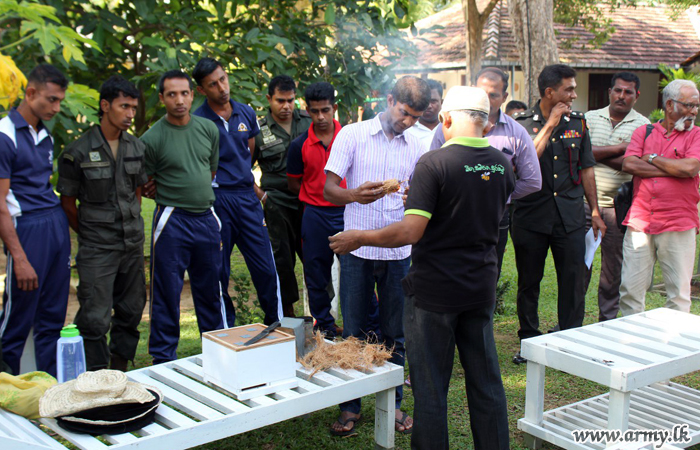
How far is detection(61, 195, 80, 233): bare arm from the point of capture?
14.8ft

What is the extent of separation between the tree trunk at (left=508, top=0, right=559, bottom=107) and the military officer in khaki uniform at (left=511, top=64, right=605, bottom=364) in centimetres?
410

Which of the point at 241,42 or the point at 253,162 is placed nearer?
the point at 253,162

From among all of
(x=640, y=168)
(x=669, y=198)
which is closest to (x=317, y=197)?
(x=640, y=168)

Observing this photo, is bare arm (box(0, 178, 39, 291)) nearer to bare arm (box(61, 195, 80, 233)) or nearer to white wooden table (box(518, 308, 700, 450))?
bare arm (box(61, 195, 80, 233))

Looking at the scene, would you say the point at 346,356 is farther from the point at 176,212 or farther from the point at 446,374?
the point at 176,212

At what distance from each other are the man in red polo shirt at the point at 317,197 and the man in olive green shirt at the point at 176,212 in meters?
0.71

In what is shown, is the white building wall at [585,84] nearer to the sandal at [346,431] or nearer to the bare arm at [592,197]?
the bare arm at [592,197]

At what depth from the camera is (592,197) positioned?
5348 mm

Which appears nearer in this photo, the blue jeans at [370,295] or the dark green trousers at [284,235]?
the blue jeans at [370,295]

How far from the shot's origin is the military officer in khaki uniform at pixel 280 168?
19.4 feet

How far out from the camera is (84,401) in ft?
10.1

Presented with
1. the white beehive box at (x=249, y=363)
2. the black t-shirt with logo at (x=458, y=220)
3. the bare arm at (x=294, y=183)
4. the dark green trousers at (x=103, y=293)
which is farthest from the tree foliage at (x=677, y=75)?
the white beehive box at (x=249, y=363)

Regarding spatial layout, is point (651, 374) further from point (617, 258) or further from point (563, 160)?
point (617, 258)

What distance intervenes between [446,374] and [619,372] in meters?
0.92
